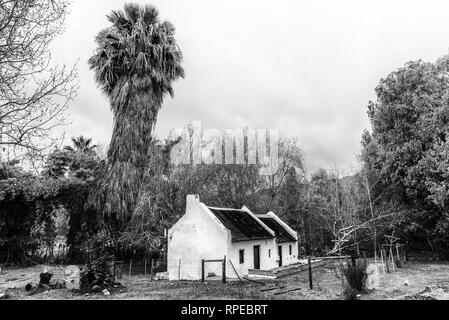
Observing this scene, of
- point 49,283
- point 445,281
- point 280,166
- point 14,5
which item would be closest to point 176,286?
point 49,283

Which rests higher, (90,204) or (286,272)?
(90,204)

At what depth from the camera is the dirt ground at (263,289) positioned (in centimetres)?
1326

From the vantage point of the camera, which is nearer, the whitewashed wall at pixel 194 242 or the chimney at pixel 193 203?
the whitewashed wall at pixel 194 242

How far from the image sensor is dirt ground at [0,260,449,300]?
13.3 m

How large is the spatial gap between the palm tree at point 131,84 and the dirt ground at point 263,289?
5.25m

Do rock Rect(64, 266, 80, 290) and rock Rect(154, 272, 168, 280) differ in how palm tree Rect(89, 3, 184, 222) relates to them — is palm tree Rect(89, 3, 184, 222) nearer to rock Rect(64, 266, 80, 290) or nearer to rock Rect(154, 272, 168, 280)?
rock Rect(154, 272, 168, 280)

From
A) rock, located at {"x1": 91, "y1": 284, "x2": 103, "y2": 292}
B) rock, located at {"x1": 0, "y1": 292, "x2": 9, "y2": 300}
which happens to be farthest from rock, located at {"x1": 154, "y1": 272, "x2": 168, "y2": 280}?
rock, located at {"x1": 0, "y1": 292, "x2": 9, "y2": 300}

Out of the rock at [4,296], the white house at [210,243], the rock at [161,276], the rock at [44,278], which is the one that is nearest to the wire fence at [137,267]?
the rock at [161,276]

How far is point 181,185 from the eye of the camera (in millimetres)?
24953

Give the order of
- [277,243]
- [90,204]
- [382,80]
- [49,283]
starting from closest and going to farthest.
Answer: [49,283] → [90,204] → [277,243] → [382,80]

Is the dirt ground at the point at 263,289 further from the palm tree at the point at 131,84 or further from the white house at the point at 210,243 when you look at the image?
the palm tree at the point at 131,84

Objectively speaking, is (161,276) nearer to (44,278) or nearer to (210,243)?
(210,243)

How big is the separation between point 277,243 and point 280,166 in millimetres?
12730
